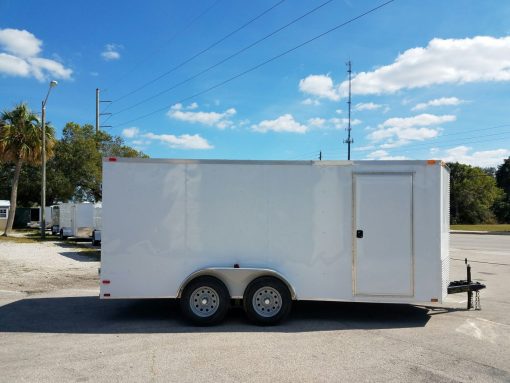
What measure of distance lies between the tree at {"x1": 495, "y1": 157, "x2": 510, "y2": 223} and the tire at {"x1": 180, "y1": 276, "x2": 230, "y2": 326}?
7409 cm

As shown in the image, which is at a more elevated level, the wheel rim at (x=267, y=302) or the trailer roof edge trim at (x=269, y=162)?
the trailer roof edge trim at (x=269, y=162)

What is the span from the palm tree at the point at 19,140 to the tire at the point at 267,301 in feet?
92.9

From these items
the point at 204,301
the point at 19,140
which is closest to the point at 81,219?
the point at 19,140

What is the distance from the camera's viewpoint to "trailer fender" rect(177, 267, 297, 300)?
25.0 feet

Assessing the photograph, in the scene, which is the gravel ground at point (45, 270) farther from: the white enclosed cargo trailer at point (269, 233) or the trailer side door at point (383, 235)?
the trailer side door at point (383, 235)

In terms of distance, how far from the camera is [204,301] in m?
7.67

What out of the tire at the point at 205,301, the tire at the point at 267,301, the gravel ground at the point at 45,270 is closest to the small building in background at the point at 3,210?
the gravel ground at the point at 45,270

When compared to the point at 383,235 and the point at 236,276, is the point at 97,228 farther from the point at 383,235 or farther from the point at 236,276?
the point at 383,235

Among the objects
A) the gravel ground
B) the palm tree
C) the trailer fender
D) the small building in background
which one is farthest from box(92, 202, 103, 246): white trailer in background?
the small building in background

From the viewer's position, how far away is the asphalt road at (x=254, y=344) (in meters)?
5.42

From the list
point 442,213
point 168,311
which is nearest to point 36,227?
point 168,311

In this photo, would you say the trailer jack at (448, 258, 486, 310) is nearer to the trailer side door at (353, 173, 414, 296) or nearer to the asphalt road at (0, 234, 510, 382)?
the asphalt road at (0, 234, 510, 382)

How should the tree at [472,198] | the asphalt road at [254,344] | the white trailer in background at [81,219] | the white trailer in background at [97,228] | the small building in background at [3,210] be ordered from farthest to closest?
the tree at [472,198], the small building in background at [3,210], the white trailer in background at [81,219], the white trailer in background at [97,228], the asphalt road at [254,344]

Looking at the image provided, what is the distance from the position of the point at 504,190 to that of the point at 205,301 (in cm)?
8939
